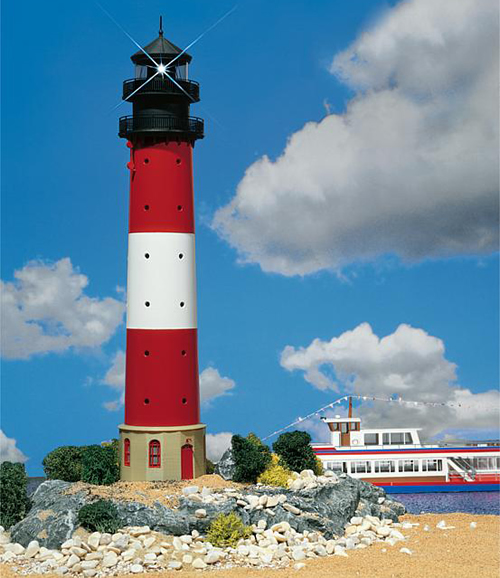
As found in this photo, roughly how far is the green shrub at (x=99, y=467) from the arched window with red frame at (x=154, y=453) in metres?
2.34

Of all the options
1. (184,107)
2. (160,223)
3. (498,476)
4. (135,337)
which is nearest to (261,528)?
(135,337)

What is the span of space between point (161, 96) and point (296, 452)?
1816 centimetres

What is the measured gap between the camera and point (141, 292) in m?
47.9

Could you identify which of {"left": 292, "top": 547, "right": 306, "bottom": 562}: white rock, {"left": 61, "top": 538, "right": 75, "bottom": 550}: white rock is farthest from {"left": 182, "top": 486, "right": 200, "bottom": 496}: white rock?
{"left": 61, "top": 538, "right": 75, "bottom": 550}: white rock

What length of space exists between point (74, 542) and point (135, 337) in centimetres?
1039

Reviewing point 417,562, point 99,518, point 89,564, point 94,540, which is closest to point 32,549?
point 94,540

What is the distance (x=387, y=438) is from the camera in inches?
2753

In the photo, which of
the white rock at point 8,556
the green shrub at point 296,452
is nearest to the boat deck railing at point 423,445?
the green shrub at point 296,452

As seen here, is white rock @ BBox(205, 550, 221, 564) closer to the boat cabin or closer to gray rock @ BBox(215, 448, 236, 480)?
gray rock @ BBox(215, 448, 236, 480)

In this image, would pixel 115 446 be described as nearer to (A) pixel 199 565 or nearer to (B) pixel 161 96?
(A) pixel 199 565

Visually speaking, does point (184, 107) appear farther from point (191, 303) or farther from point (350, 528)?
point (350, 528)

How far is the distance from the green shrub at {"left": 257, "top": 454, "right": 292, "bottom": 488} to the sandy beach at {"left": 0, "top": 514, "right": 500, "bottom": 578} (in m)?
5.30

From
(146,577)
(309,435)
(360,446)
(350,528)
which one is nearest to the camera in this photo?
(146,577)

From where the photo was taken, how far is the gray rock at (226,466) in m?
48.3
